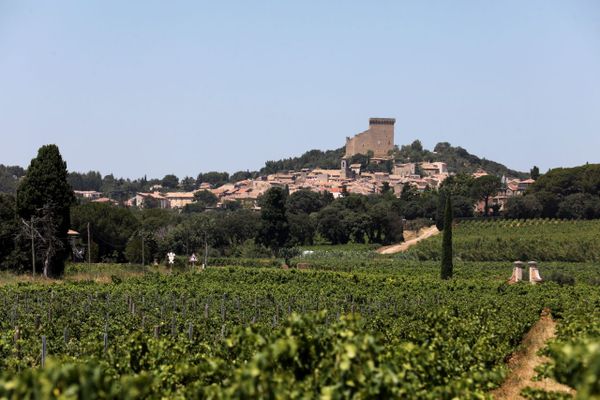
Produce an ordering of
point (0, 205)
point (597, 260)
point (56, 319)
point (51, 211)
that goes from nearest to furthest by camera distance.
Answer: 1. point (56, 319)
2. point (51, 211)
3. point (0, 205)
4. point (597, 260)

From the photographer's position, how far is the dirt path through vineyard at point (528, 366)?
13867 mm

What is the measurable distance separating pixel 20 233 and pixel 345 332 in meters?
35.0

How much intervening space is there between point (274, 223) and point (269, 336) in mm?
60882

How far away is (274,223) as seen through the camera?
6800 centimetres

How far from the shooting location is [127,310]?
2234 cm

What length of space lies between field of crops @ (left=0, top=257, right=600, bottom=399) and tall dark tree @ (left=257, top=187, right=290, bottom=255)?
83.4ft

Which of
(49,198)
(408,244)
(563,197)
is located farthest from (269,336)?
(563,197)

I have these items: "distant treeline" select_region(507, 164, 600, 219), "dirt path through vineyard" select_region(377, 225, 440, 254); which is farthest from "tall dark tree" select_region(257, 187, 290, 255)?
"distant treeline" select_region(507, 164, 600, 219)

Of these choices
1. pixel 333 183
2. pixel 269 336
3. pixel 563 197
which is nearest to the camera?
pixel 269 336

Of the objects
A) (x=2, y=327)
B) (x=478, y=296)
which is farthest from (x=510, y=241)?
(x=2, y=327)

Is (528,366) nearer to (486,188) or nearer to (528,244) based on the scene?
(528,244)

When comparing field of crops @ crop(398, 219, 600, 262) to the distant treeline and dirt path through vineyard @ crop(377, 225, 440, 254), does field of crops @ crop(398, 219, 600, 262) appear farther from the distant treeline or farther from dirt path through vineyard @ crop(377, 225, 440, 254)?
the distant treeline

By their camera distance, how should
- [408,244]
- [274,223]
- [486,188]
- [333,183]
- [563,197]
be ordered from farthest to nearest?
[333,183]
[486,188]
[563,197]
[408,244]
[274,223]

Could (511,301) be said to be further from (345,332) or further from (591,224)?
(591,224)
